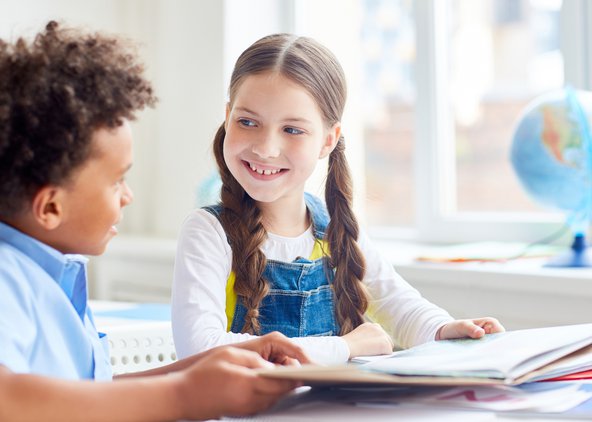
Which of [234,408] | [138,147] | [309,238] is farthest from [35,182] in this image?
[138,147]

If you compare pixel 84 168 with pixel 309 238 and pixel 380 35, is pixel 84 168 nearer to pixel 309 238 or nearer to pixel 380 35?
pixel 309 238

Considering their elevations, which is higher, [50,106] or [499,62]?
[499,62]

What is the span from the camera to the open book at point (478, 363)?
2.45 feet

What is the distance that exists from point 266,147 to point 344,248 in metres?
0.25

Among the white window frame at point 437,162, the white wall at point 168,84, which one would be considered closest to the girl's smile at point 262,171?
the white window frame at point 437,162

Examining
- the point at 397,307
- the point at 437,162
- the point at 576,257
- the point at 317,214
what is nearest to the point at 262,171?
the point at 317,214

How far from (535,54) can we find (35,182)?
2.14 m

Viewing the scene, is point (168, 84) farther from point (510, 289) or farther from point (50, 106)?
point (50, 106)

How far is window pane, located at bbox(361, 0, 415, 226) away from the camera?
293 cm

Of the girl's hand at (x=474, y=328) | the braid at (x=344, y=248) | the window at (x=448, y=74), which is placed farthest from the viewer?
the window at (x=448, y=74)

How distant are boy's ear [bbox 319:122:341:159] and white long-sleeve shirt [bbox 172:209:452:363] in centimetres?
15

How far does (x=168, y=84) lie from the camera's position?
321 centimetres

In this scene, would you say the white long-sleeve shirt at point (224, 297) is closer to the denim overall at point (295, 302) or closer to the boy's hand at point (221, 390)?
the denim overall at point (295, 302)

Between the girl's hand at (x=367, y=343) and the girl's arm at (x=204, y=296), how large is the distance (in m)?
0.02
